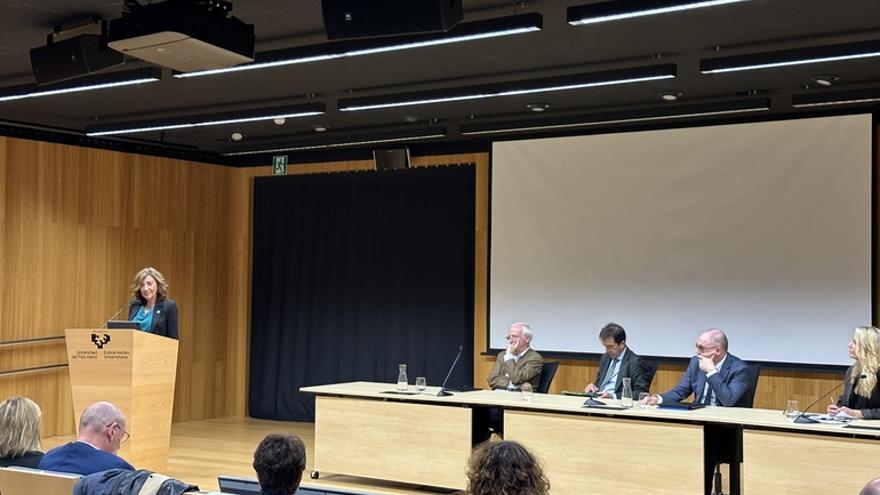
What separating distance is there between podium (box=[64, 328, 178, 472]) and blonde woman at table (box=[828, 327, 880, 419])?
4123mm

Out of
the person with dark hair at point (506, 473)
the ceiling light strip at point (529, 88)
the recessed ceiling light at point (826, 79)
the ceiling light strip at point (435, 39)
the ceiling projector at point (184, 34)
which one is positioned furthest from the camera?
the recessed ceiling light at point (826, 79)

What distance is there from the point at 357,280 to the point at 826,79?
5.14m

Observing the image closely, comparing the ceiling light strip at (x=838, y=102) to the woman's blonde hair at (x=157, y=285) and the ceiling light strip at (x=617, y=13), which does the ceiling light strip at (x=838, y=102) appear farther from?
the woman's blonde hair at (x=157, y=285)

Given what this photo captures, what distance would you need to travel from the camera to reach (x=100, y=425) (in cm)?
379

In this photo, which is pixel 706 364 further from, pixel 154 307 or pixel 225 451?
pixel 225 451

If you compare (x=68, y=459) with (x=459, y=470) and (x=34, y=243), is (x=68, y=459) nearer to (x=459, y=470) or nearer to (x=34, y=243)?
(x=459, y=470)

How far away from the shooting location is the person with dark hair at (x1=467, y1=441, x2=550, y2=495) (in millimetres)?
2623

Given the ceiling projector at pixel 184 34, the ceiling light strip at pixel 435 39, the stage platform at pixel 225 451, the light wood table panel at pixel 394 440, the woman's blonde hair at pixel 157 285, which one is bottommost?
the stage platform at pixel 225 451

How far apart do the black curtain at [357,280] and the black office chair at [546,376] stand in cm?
238

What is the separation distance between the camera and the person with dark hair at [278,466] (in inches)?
118

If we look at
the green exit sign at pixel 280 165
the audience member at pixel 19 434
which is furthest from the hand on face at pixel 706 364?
the green exit sign at pixel 280 165

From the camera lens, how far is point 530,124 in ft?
30.2

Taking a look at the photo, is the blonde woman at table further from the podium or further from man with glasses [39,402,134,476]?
the podium

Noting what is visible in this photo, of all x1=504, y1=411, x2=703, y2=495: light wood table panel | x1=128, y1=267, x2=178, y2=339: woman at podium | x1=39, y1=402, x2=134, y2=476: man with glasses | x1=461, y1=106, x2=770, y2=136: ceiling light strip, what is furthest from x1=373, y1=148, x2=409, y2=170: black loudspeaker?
x1=39, y1=402, x2=134, y2=476: man with glasses
